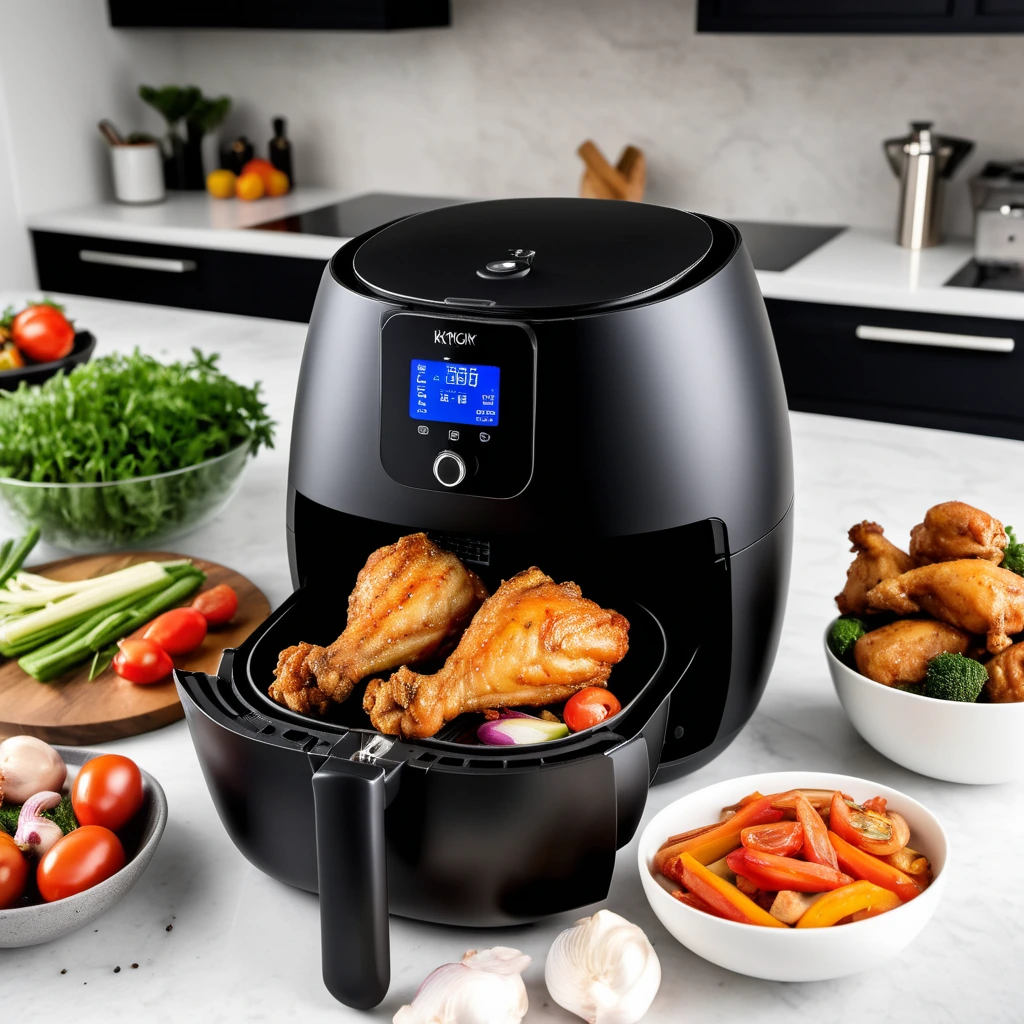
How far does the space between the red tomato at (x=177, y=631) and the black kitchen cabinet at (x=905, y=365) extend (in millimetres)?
1924

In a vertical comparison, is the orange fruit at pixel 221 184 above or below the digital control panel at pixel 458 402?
below

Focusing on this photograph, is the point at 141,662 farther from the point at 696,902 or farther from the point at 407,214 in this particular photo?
the point at 407,214

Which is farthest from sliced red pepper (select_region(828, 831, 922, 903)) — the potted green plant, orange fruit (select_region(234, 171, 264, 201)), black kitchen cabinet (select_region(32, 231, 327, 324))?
the potted green plant

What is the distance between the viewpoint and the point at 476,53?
11.7 ft

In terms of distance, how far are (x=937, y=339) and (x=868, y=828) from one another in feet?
6.55

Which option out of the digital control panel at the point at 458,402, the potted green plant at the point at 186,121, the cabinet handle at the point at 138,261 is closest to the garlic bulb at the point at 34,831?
the digital control panel at the point at 458,402

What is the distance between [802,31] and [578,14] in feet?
2.80

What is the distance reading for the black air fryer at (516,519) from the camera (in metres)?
0.69

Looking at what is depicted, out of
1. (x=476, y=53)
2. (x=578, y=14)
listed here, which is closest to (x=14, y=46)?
(x=476, y=53)

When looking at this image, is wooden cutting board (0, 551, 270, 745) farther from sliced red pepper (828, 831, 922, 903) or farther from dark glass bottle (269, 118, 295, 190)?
dark glass bottle (269, 118, 295, 190)

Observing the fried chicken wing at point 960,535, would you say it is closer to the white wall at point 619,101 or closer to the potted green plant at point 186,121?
the white wall at point 619,101

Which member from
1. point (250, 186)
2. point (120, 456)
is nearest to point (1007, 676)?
point (120, 456)

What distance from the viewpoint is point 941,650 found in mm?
867

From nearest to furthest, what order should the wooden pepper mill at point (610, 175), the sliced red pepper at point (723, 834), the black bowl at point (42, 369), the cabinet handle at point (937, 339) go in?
the sliced red pepper at point (723, 834), the black bowl at point (42, 369), the cabinet handle at point (937, 339), the wooden pepper mill at point (610, 175)
